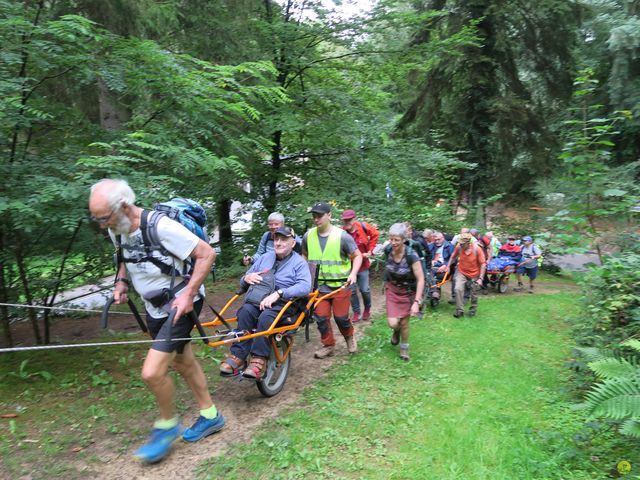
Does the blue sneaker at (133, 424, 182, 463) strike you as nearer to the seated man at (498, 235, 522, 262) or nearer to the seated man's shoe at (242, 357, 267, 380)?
the seated man's shoe at (242, 357, 267, 380)

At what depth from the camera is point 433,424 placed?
167 inches

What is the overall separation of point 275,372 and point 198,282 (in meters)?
1.95

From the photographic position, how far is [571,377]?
5.39 m

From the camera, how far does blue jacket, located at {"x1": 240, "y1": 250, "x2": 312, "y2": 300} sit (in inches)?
176

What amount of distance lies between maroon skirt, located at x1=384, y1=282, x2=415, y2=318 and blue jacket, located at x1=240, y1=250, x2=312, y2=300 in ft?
5.71

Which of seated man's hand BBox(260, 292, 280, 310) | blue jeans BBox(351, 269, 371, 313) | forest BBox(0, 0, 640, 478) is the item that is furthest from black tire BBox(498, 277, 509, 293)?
seated man's hand BBox(260, 292, 280, 310)

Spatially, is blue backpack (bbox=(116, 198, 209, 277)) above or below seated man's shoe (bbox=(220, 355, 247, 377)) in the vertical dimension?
above

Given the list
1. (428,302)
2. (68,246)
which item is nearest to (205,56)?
(68,246)

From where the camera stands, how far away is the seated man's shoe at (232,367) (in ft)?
13.3

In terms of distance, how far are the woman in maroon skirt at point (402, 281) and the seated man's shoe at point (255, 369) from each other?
2206mm

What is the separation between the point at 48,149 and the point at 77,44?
3.86ft

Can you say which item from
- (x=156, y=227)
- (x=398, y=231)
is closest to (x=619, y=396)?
(x=398, y=231)

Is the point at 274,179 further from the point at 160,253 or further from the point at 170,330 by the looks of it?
the point at 170,330

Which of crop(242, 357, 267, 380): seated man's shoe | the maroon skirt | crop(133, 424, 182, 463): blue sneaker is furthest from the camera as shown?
the maroon skirt
